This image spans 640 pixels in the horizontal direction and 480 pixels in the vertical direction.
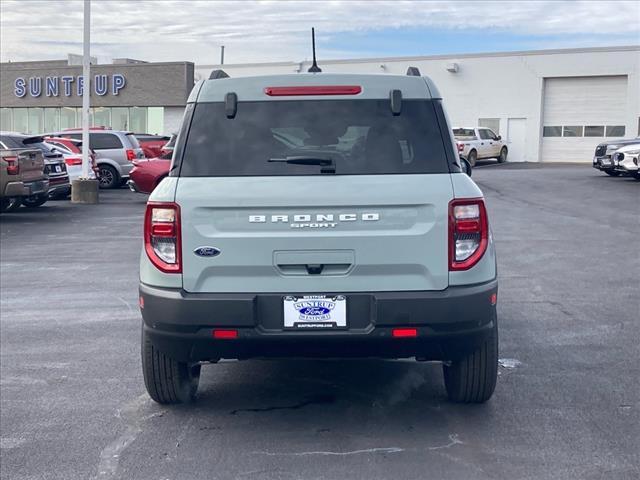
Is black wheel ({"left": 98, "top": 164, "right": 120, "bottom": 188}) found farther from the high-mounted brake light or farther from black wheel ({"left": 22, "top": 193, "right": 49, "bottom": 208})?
the high-mounted brake light

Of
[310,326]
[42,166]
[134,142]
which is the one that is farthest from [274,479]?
[134,142]

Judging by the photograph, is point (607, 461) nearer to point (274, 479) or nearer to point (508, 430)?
point (508, 430)

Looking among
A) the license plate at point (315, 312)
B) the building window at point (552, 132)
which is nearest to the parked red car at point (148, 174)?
the license plate at point (315, 312)

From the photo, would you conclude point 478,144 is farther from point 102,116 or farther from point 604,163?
point 102,116

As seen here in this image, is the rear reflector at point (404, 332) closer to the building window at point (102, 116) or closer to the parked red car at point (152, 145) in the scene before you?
the parked red car at point (152, 145)

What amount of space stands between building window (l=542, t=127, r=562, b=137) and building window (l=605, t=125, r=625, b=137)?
234 cm

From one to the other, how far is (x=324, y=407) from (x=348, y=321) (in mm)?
1099

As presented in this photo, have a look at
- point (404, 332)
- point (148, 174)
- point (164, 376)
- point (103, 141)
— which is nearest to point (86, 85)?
point (148, 174)

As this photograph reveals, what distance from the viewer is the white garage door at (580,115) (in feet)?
144

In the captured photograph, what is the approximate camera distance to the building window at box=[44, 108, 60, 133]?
50.7 m

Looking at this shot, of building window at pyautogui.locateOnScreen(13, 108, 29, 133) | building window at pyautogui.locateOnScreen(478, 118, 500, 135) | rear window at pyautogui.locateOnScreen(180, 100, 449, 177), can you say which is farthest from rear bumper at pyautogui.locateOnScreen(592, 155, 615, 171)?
building window at pyautogui.locateOnScreen(13, 108, 29, 133)

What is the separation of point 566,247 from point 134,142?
16.2 metres

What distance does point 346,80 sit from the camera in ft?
17.6

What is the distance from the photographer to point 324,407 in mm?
5801
